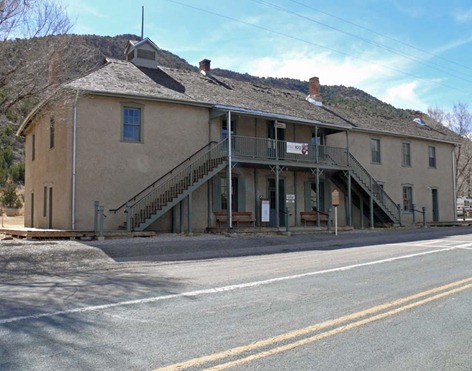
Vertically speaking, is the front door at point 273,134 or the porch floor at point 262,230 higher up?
the front door at point 273,134

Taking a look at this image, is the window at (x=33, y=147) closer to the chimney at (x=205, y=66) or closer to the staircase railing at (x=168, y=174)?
the staircase railing at (x=168, y=174)

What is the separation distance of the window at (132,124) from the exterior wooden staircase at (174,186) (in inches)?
84.9

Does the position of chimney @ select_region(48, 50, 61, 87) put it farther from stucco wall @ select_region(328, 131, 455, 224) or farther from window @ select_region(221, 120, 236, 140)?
stucco wall @ select_region(328, 131, 455, 224)

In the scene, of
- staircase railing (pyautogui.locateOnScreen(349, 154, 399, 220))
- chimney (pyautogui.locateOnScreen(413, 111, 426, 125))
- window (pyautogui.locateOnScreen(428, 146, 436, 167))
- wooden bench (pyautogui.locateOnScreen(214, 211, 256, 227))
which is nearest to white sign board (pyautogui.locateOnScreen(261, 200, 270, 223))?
wooden bench (pyautogui.locateOnScreen(214, 211, 256, 227))

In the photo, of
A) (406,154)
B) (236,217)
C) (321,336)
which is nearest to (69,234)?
(236,217)

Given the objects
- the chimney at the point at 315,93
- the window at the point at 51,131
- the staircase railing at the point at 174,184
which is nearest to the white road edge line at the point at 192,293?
the staircase railing at the point at 174,184

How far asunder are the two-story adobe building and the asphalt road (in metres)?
7.93

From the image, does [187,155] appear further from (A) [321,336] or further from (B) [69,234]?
(A) [321,336]

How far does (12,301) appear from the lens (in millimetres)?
7195

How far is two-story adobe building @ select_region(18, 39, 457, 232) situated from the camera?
62.1ft

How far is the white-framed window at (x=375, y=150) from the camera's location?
96.4 feet

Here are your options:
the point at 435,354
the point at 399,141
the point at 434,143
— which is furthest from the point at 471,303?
the point at 434,143

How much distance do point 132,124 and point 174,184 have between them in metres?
3.18

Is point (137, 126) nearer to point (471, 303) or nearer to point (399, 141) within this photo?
point (471, 303)
